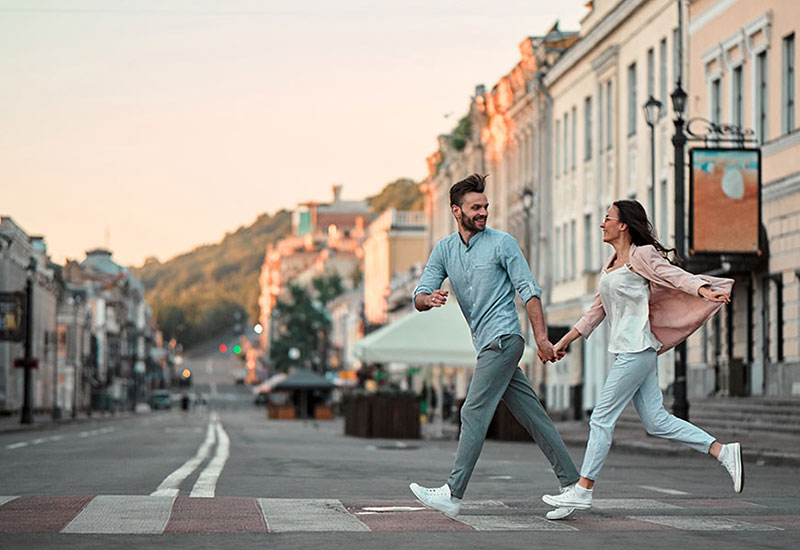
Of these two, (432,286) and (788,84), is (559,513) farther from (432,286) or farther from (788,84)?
(788,84)

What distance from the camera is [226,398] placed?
197 meters

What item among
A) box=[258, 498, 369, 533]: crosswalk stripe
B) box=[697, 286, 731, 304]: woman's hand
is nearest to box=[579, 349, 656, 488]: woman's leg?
box=[697, 286, 731, 304]: woman's hand

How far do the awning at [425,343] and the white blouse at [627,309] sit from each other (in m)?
21.5

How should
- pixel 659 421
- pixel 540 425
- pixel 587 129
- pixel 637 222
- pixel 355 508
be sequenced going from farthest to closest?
pixel 587 129
pixel 355 508
pixel 637 222
pixel 659 421
pixel 540 425

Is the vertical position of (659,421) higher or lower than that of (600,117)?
lower

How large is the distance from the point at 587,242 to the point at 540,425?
41085 millimetres

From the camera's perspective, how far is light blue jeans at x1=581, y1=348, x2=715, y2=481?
9812 mm

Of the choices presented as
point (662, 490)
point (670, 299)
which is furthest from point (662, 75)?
point (670, 299)

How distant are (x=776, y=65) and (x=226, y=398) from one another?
16856cm

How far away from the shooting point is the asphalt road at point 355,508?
8.43 meters

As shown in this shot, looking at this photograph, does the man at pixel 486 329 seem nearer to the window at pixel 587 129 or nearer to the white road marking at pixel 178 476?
the white road marking at pixel 178 476

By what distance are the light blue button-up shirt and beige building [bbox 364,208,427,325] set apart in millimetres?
89590

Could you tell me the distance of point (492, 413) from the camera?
963cm

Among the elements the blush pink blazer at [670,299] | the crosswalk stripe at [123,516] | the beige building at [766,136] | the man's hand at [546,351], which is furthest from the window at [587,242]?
the man's hand at [546,351]
